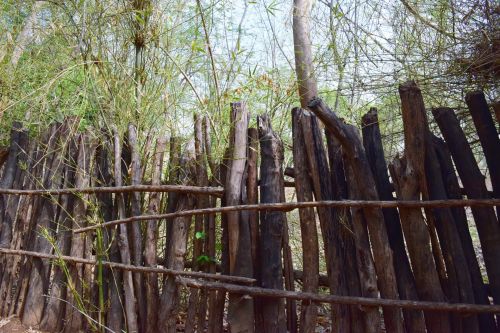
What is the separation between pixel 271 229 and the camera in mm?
2662

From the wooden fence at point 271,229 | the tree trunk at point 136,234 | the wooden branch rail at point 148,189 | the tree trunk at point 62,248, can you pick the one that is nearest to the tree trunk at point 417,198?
the wooden fence at point 271,229

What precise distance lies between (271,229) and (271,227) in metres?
0.01

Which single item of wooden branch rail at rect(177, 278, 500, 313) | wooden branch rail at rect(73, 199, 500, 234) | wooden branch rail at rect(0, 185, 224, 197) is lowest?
wooden branch rail at rect(177, 278, 500, 313)

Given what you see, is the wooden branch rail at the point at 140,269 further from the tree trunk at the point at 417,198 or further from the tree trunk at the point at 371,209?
the tree trunk at the point at 417,198

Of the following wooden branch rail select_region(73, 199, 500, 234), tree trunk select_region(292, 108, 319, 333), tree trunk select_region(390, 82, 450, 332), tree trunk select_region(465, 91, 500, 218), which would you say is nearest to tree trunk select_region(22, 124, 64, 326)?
wooden branch rail select_region(73, 199, 500, 234)

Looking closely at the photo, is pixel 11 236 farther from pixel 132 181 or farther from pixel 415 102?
pixel 415 102

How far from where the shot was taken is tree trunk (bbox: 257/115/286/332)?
8.50 feet

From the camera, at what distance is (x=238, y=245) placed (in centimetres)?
269

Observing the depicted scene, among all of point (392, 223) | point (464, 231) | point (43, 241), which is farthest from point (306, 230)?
point (43, 241)

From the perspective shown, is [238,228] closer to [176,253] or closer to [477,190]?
[176,253]

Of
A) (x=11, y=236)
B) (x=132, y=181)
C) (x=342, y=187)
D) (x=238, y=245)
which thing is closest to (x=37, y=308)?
(x=11, y=236)

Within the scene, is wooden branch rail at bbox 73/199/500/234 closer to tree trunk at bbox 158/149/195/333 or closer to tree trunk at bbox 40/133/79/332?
tree trunk at bbox 158/149/195/333

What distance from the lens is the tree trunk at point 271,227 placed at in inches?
102

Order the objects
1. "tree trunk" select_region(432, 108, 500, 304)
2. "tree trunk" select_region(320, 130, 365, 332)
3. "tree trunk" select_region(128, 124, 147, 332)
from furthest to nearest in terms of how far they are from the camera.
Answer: "tree trunk" select_region(128, 124, 147, 332), "tree trunk" select_region(320, 130, 365, 332), "tree trunk" select_region(432, 108, 500, 304)
